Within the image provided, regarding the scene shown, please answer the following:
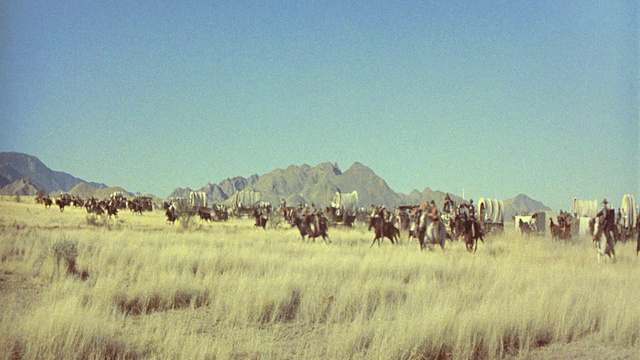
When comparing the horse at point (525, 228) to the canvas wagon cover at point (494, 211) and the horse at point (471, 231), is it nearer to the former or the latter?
the canvas wagon cover at point (494, 211)

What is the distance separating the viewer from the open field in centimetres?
612

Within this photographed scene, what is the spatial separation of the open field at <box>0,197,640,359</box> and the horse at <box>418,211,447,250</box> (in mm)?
3505

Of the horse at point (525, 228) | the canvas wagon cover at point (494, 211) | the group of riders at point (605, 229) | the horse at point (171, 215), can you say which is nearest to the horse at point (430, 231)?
the group of riders at point (605, 229)

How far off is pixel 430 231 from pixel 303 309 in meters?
9.62

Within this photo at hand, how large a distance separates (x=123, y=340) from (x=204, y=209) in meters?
34.4

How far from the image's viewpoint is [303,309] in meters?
8.27

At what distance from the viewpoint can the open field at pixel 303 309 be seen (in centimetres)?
612

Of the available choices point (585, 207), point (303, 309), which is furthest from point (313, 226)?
point (585, 207)

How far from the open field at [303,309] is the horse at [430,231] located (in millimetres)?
3505

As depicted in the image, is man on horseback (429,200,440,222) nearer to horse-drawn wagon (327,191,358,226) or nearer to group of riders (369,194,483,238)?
group of riders (369,194,483,238)

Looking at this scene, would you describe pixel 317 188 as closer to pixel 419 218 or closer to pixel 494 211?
pixel 494 211

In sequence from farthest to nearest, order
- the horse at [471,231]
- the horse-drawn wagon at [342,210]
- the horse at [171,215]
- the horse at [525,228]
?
the horse-drawn wagon at [342,210], the horse at [171,215], the horse at [525,228], the horse at [471,231]

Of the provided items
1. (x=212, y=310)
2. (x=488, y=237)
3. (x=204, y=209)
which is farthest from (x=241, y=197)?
(x=212, y=310)

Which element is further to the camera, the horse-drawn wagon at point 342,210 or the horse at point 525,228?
the horse-drawn wagon at point 342,210
